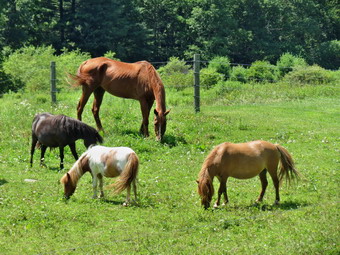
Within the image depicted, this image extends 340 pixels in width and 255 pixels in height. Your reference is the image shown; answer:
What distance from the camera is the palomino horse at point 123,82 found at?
14.8 m

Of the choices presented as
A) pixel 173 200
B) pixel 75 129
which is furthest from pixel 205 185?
pixel 75 129

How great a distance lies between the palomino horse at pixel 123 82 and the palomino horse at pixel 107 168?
15.4 feet

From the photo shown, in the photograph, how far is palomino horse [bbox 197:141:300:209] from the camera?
905 centimetres

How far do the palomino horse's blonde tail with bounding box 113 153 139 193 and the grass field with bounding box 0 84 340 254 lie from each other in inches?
12.8

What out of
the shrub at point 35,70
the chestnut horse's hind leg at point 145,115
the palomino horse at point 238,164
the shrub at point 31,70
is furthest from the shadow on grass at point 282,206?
the shrub at point 31,70

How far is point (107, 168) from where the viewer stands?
31.9 feet

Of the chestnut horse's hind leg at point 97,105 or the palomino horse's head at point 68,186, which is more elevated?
the chestnut horse's hind leg at point 97,105

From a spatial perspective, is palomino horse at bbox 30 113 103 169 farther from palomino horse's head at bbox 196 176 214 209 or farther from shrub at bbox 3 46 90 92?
shrub at bbox 3 46 90 92

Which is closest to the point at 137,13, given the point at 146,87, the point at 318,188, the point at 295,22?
the point at 295,22

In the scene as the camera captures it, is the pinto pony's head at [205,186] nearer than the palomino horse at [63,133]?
Yes

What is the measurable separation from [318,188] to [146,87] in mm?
5854

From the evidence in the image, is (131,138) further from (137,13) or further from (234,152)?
(137,13)

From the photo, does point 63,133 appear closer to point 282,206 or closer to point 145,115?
point 145,115

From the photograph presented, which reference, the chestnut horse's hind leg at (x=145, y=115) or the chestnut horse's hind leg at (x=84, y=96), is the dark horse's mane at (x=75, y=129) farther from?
the chestnut horse's hind leg at (x=84, y=96)
